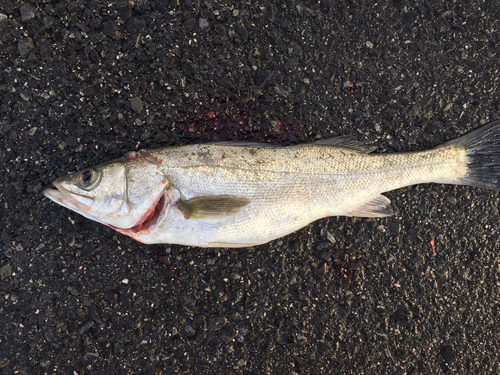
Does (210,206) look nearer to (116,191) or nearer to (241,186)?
(241,186)

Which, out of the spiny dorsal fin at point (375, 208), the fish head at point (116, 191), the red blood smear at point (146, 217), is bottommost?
the spiny dorsal fin at point (375, 208)

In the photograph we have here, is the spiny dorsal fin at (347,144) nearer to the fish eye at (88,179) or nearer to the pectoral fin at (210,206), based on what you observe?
the pectoral fin at (210,206)

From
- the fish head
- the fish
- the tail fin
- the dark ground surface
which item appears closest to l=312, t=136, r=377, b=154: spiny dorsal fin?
the fish

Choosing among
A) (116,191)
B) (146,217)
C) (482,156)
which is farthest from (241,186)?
(482,156)

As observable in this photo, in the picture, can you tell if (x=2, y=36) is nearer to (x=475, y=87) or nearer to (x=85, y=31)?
(x=85, y=31)

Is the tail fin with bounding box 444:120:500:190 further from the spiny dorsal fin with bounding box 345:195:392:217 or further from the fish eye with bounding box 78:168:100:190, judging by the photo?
the fish eye with bounding box 78:168:100:190

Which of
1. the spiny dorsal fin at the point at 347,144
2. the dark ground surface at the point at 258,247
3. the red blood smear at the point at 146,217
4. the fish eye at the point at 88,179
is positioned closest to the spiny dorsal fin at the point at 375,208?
the dark ground surface at the point at 258,247

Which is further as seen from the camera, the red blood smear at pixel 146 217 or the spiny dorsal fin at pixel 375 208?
the spiny dorsal fin at pixel 375 208
